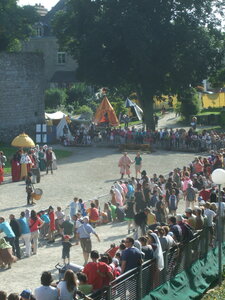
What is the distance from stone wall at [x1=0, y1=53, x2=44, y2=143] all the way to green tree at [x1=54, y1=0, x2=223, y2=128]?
3.26 metres

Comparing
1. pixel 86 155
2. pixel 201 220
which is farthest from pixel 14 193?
pixel 201 220

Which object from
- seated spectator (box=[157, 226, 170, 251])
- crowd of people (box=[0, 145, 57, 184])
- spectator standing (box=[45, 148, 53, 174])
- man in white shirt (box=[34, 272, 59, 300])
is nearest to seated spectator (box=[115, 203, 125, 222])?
crowd of people (box=[0, 145, 57, 184])

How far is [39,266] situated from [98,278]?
21.8 feet

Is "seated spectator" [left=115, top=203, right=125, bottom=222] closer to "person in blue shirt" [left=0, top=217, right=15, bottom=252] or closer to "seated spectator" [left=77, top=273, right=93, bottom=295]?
"person in blue shirt" [left=0, top=217, right=15, bottom=252]

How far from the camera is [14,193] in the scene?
30.1m

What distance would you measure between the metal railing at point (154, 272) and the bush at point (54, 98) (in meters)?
49.7

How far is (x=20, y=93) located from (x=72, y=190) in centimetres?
1814

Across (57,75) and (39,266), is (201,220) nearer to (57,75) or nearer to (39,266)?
(39,266)

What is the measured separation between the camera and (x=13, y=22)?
48.2m

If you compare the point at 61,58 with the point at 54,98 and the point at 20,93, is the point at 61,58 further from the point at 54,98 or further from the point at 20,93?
the point at 20,93

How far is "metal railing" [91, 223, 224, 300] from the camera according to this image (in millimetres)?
12375

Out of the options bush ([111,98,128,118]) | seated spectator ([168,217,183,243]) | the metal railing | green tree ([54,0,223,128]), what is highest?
green tree ([54,0,223,128])

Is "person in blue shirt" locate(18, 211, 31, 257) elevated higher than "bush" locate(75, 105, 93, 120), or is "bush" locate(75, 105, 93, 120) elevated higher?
"bush" locate(75, 105, 93, 120)

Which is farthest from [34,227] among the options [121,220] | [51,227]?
[121,220]
